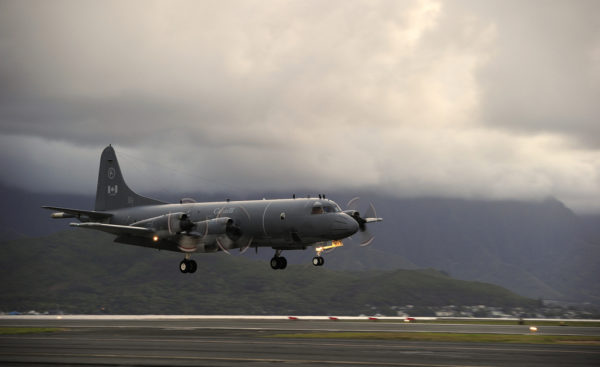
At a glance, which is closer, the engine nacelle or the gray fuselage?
the gray fuselage

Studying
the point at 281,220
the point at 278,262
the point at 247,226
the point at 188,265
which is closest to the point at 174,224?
the point at 188,265

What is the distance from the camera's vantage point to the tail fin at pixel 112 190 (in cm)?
9050

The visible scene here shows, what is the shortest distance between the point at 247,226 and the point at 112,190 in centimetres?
2539

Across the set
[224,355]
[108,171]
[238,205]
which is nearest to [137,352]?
[224,355]

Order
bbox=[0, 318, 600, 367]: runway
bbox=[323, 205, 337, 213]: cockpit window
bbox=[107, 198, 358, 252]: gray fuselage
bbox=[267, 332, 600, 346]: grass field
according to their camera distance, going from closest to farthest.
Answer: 1. bbox=[0, 318, 600, 367]: runway
2. bbox=[267, 332, 600, 346]: grass field
3. bbox=[107, 198, 358, 252]: gray fuselage
4. bbox=[323, 205, 337, 213]: cockpit window

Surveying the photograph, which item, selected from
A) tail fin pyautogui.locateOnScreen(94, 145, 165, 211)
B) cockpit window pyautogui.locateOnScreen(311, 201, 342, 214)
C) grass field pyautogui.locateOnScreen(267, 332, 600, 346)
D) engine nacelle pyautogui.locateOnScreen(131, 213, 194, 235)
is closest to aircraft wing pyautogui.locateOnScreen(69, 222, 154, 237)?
engine nacelle pyautogui.locateOnScreen(131, 213, 194, 235)

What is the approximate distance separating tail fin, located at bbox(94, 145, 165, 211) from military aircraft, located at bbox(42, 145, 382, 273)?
7441 mm

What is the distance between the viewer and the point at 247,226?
7538 centimetres

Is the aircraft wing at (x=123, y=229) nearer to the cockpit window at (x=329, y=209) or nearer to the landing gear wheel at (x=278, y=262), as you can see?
the landing gear wheel at (x=278, y=262)

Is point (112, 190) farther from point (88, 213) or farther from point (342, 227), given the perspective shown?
point (342, 227)

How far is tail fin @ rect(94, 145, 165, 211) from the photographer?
297 feet

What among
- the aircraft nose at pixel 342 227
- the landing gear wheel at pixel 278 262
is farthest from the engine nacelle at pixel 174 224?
the aircraft nose at pixel 342 227

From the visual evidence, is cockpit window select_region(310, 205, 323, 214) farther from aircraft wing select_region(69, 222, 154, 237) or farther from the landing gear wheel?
aircraft wing select_region(69, 222, 154, 237)

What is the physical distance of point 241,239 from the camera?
2982 inches
